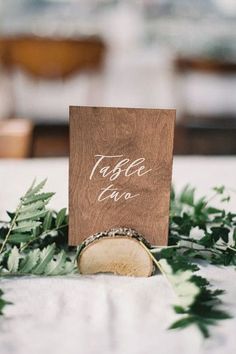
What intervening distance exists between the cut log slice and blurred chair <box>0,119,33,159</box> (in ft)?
3.32

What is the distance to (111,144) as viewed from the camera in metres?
0.72

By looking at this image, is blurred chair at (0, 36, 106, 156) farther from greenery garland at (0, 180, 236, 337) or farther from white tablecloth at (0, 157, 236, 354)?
white tablecloth at (0, 157, 236, 354)

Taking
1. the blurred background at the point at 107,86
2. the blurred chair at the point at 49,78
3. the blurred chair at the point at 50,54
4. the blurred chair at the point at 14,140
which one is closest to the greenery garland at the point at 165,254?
the blurred chair at the point at 14,140

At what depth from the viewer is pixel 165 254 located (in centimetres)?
72

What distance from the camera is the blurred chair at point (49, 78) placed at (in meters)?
3.74

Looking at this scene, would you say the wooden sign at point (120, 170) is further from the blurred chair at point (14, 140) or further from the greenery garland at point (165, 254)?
the blurred chair at point (14, 140)

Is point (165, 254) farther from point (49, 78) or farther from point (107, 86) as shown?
point (107, 86)

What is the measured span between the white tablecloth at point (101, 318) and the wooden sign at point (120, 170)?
76 mm

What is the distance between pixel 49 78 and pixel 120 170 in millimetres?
3199

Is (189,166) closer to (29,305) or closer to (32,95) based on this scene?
(29,305)

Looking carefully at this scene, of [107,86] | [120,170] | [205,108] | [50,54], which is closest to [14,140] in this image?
[120,170]

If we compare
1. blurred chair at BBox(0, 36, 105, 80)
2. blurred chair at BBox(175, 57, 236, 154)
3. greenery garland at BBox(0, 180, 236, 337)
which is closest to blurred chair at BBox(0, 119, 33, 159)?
greenery garland at BBox(0, 180, 236, 337)

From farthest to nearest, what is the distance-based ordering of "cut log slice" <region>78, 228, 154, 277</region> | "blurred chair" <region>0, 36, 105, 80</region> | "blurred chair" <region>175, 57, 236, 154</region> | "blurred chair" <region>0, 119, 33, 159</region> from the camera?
"blurred chair" <region>175, 57, 236, 154</region> < "blurred chair" <region>0, 36, 105, 80</region> < "blurred chair" <region>0, 119, 33, 159</region> < "cut log slice" <region>78, 228, 154, 277</region>

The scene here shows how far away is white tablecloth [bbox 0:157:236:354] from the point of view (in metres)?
0.58
